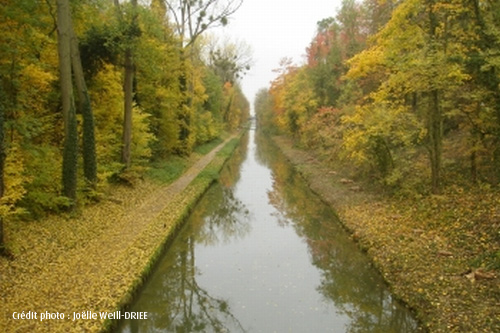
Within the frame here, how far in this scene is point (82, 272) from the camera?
8633 mm

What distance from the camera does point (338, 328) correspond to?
25.9 feet

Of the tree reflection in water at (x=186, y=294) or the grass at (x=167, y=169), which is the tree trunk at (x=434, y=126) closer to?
the tree reflection in water at (x=186, y=294)

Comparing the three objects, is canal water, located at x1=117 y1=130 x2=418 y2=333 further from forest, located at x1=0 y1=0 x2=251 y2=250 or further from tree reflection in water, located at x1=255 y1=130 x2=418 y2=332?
forest, located at x1=0 y1=0 x2=251 y2=250

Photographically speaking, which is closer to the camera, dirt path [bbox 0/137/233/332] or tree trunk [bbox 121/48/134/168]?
dirt path [bbox 0/137/233/332]

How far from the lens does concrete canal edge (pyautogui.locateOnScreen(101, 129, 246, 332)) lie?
813 cm

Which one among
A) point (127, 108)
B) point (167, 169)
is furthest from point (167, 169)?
point (127, 108)

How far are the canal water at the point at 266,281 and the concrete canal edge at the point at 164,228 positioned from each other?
0.95 feet

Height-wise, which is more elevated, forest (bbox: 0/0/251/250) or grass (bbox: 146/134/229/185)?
forest (bbox: 0/0/251/250)

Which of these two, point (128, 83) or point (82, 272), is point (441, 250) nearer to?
point (82, 272)

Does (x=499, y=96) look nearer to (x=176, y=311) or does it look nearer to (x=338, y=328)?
(x=338, y=328)

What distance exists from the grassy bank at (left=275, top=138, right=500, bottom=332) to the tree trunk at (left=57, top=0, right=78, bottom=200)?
951 cm

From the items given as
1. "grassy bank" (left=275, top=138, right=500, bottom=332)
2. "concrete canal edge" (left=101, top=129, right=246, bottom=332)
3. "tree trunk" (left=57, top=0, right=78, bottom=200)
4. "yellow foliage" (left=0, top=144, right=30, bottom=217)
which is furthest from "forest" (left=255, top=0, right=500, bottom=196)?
"yellow foliage" (left=0, top=144, right=30, bottom=217)

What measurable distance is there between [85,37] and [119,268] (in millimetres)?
8874

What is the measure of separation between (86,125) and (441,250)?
11736mm
